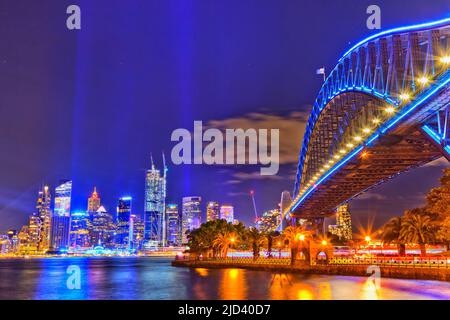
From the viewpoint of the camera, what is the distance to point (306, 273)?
208 ft

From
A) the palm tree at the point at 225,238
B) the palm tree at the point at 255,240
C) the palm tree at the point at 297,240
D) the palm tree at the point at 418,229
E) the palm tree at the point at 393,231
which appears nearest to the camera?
the palm tree at the point at 418,229

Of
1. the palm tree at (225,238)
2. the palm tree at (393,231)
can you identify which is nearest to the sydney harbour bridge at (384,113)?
the palm tree at (393,231)

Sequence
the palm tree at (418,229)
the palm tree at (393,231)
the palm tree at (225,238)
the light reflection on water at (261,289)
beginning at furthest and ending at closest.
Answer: the palm tree at (225,238), the palm tree at (393,231), the palm tree at (418,229), the light reflection on water at (261,289)

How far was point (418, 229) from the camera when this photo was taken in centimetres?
6700

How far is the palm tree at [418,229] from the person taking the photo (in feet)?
218

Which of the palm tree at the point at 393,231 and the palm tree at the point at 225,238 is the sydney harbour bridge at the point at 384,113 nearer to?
the palm tree at the point at 393,231

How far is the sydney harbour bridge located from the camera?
1729 inches

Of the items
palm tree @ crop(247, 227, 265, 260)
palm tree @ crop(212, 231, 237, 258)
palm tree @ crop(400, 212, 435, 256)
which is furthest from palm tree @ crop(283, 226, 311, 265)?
palm tree @ crop(212, 231, 237, 258)

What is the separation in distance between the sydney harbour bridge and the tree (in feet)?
24.4

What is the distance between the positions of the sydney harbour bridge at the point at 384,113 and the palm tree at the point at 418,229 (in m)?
7.44

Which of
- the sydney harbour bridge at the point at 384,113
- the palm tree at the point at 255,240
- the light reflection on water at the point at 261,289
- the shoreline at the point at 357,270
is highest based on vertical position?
the sydney harbour bridge at the point at 384,113
